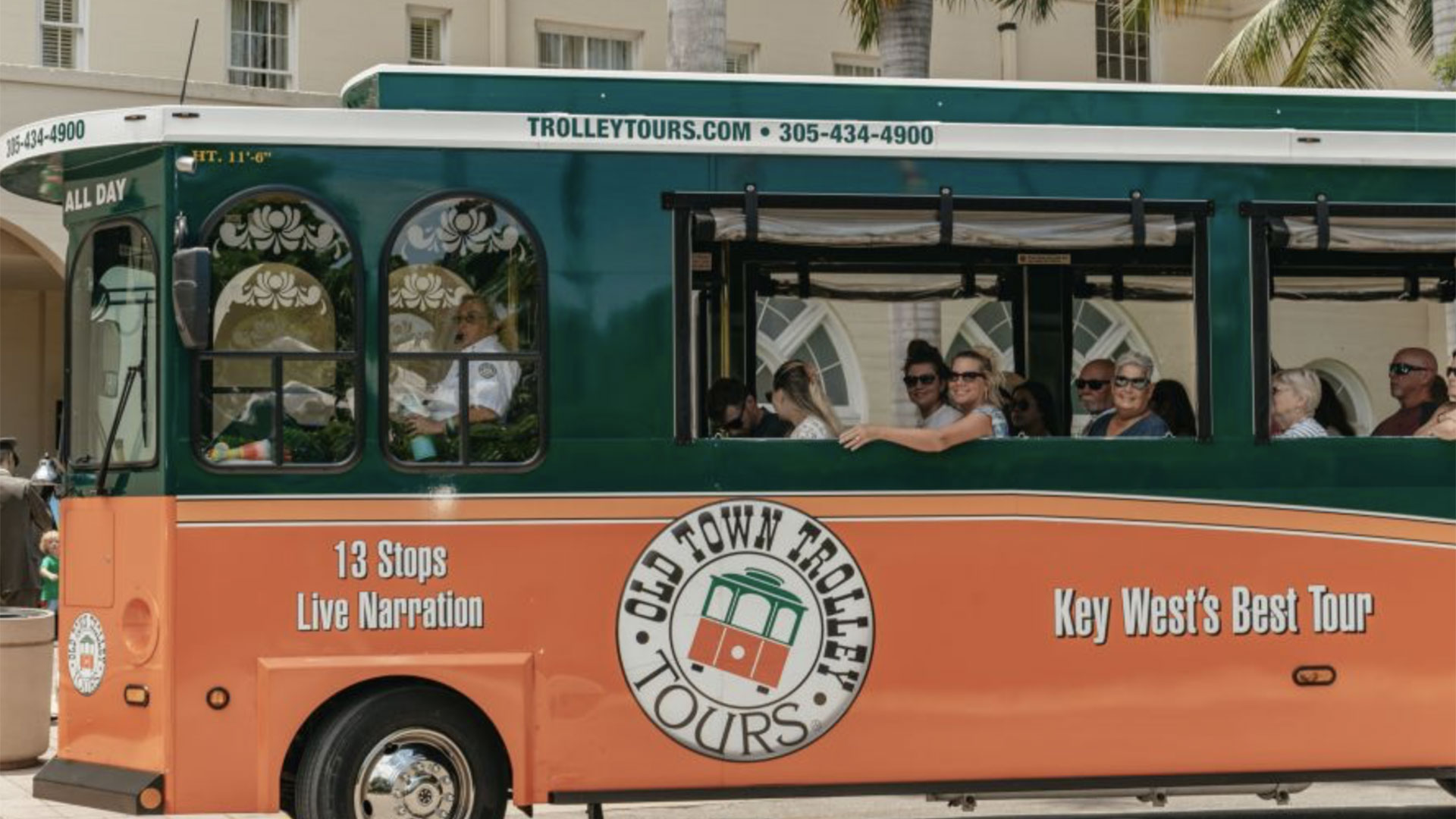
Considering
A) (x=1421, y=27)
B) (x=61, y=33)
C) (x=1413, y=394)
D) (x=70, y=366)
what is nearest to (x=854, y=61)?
(x=1421, y=27)

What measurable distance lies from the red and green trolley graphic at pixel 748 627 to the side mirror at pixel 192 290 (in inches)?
85.5

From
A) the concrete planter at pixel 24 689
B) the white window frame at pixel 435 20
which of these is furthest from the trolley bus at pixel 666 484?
the white window frame at pixel 435 20

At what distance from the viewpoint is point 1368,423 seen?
852 centimetres


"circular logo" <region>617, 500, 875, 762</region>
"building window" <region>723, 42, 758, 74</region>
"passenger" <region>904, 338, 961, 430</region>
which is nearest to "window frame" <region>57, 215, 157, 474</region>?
"circular logo" <region>617, 500, 875, 762</region>

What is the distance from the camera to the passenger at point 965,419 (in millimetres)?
7770

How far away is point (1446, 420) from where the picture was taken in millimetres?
8312

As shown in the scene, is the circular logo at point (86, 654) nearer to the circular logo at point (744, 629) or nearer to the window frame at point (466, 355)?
the window frame at point (466, 355)

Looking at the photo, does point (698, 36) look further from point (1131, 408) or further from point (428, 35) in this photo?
point (428, 35)

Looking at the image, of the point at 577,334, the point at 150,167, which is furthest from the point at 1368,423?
the point at 150,167

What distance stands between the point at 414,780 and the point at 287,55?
18.1 metres

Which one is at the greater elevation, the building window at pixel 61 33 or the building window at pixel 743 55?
the building window at pixel 743 55

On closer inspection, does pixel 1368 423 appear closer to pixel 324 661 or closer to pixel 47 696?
pixel 324 661

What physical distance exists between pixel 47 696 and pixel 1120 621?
6877mm

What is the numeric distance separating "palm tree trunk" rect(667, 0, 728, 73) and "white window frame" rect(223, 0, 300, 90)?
10199mm
